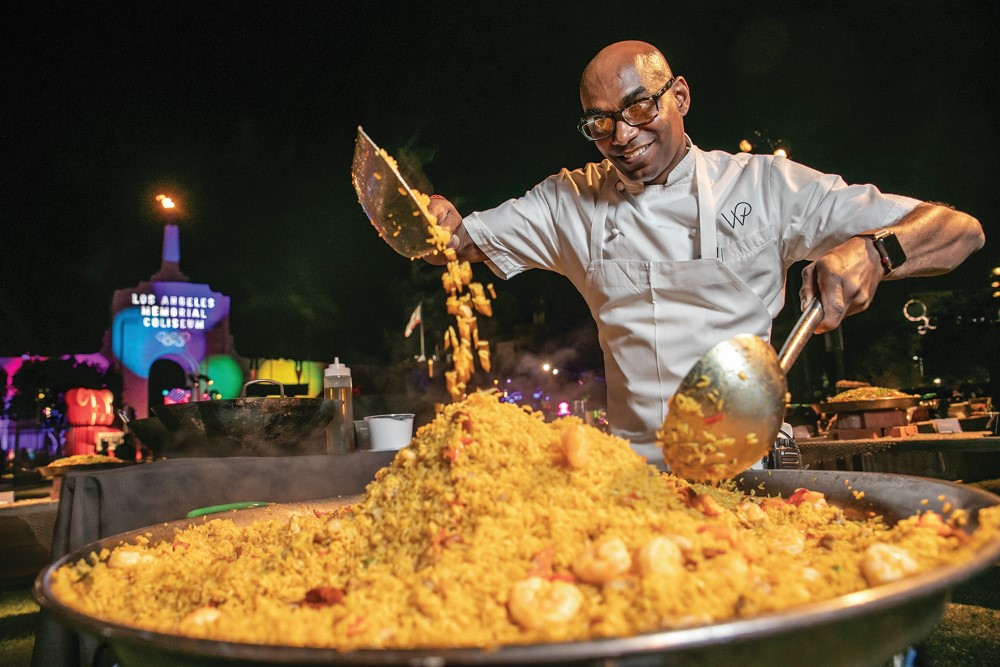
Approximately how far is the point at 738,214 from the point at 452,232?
1.16 metres

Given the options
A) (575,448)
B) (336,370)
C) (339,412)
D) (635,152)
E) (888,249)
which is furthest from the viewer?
(336,370)

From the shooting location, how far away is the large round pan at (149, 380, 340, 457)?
2213mm

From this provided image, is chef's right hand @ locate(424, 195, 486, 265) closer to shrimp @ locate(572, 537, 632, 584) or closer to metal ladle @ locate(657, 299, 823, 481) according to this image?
metal ladle @ locate(657, 299, 823, 481)

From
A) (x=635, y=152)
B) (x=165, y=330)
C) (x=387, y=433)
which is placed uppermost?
(x=165, y=330)

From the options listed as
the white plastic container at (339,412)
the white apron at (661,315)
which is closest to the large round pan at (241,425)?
the white plastic container at (339,412)

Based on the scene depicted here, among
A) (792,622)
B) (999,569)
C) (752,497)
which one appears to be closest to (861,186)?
(752,497)

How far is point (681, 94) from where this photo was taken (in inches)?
94.1

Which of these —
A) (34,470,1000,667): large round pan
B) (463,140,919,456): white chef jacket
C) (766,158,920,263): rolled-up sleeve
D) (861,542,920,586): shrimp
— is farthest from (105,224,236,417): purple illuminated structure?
(861,542,920,586): shrimp

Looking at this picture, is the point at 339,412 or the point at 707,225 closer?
the point at 707,225

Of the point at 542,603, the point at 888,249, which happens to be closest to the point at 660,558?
the point at 542,603

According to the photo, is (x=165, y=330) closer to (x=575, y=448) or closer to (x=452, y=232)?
(x=452, y=232)

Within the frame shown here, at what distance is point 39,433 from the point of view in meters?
16.1

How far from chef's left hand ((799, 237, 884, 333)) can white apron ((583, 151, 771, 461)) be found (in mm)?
665

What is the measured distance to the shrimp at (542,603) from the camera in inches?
32.4
